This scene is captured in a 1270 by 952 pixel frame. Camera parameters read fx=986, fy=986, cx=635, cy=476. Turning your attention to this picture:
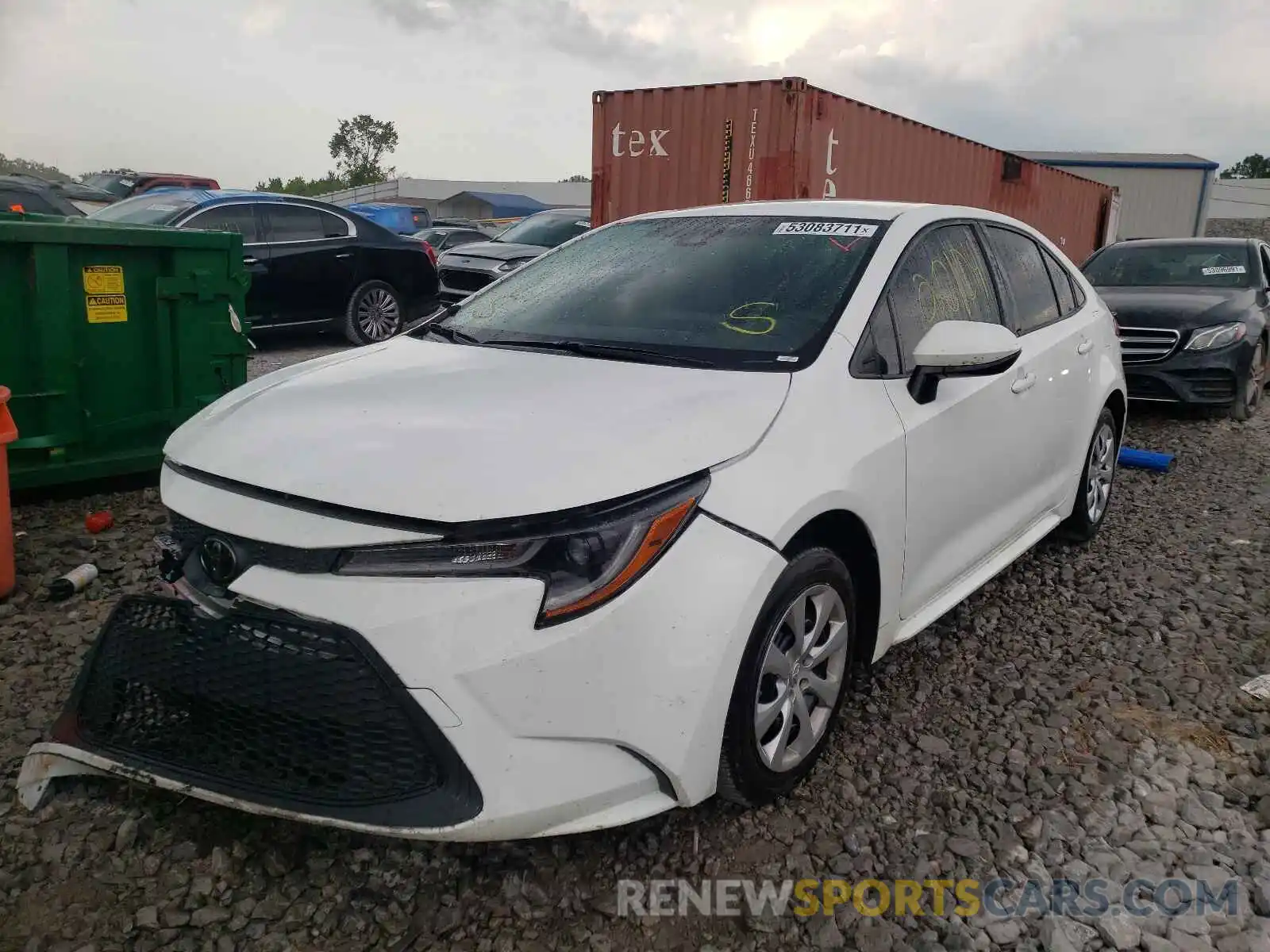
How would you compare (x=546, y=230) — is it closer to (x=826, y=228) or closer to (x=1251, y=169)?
(x=826, y=228)

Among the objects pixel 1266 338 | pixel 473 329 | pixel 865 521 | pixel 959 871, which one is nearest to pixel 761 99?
pixel 1266 338

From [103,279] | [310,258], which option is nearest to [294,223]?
[310,258]

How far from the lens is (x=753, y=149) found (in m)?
8.61

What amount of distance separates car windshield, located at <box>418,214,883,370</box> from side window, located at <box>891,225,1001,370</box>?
0.55ft

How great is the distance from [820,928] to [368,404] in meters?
1.61

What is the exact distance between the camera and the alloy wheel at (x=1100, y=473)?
4504 millimetres

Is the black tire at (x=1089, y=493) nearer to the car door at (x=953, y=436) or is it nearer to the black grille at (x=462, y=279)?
the car door at (x=953, y=436)

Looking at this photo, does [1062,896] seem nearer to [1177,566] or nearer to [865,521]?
[865,521]

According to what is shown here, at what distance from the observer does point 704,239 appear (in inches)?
132

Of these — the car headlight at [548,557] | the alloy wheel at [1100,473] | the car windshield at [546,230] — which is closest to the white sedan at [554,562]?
the car headlight at [548,557]

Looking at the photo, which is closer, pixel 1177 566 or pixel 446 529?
pixel 446 529

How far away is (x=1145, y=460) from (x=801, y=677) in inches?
184

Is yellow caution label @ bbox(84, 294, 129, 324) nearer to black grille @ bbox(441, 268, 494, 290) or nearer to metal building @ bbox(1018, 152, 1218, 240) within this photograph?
black grille @ bbox(441, 268, 494, 290)

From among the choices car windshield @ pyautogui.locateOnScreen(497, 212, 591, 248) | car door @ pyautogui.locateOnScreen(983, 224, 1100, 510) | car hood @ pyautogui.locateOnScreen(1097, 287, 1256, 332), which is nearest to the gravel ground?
car door @ pyautogui.locateOnScreen(983, 224, 1100, 510)
